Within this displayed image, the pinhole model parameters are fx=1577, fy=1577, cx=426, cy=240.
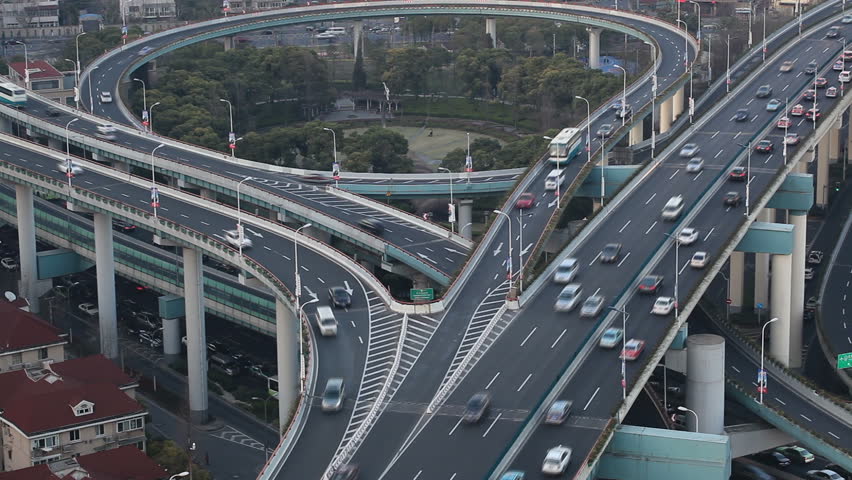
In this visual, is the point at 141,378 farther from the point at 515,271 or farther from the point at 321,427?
the point at 321,427

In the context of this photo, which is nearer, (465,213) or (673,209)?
(673,209)

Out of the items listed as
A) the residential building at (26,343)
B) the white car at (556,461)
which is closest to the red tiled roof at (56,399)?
the residential building at (26,343)

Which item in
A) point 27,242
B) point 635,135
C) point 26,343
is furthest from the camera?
point 635,135

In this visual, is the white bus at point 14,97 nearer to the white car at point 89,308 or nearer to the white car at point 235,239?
the white car at point 89,308

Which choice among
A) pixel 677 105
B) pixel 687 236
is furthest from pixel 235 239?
pixel 677 105

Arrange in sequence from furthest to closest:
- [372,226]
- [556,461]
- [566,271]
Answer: [372,226] < [566,271] < [556,461]

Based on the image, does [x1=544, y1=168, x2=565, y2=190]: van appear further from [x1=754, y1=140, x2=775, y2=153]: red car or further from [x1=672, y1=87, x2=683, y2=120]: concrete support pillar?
[x1=672, y1=87, x2=683, y2=120]: concrete support pillar

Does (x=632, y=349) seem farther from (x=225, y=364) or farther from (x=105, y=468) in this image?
(x=225, y=364)

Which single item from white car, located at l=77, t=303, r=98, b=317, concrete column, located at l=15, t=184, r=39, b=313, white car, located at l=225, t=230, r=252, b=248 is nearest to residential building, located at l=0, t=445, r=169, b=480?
white car, located at l=225, t=230, r=252, b=248
